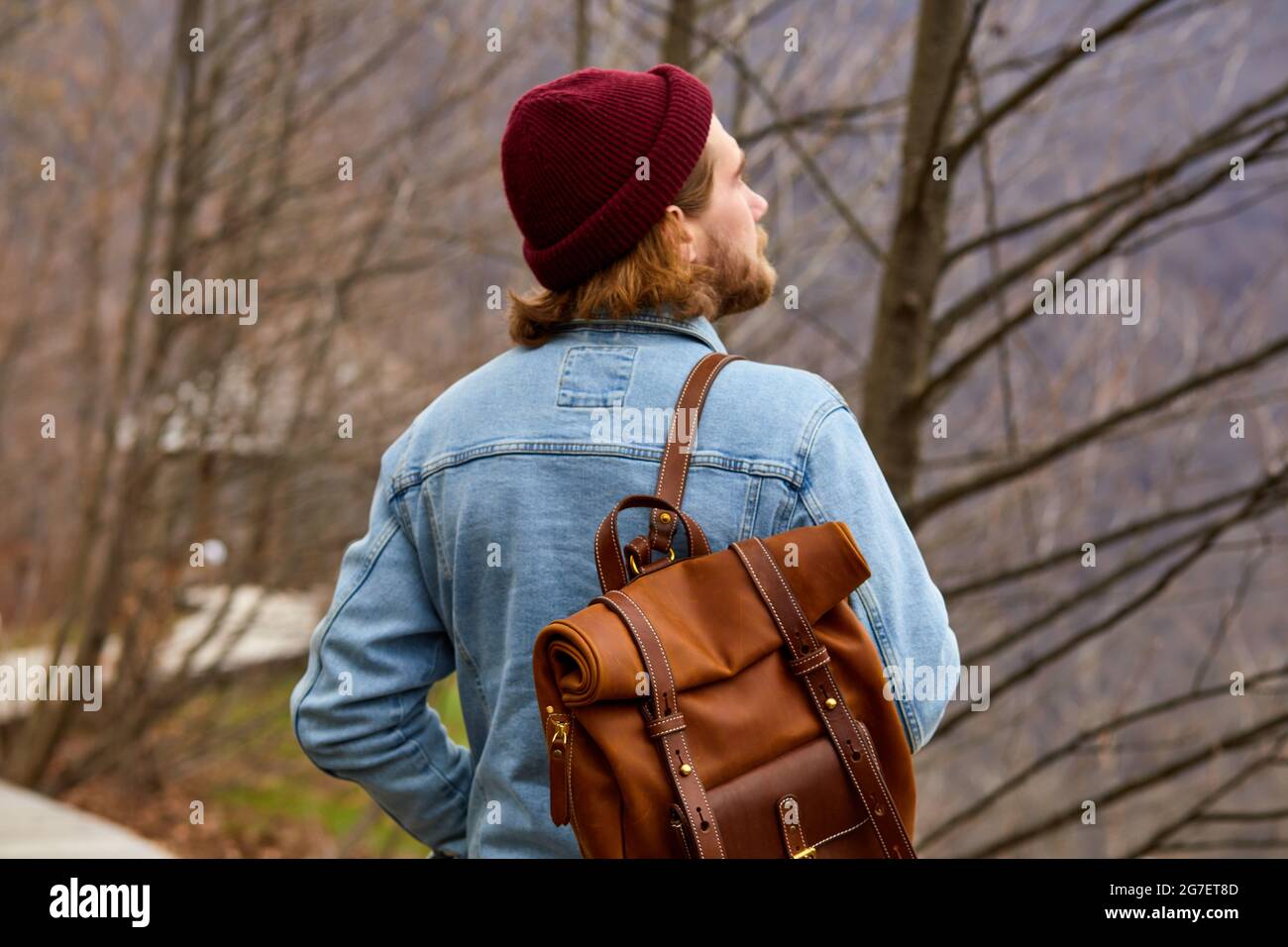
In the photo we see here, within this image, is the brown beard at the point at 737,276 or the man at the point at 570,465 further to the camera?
the brown beard at the point at 737,276

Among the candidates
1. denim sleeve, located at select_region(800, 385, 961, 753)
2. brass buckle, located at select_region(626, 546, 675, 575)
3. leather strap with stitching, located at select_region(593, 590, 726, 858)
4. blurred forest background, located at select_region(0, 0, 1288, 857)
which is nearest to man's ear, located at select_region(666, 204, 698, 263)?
denim sleeve, located at select_region(800, 385, 961, 753)

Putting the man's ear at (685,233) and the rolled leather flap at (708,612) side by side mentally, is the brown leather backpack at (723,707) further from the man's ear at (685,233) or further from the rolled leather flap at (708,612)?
the man's ear at (685,233)

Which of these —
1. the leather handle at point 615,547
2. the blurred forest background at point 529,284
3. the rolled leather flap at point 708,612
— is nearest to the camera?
the rolled leather flap at point 708,612

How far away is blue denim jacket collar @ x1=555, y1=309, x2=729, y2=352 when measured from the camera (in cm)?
174

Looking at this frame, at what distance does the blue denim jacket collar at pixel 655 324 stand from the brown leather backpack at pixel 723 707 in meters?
0.28

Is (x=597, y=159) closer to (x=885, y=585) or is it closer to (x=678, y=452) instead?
(x=678, y=452)

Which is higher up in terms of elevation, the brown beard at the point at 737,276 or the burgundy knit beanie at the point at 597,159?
the burgundy knit beanie at the point at 597,159

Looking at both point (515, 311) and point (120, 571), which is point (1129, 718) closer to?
point (515, 311)

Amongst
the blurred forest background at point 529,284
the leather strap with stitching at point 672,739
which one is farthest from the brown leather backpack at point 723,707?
the blurred forest background at point 529,284

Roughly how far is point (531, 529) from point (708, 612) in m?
0.27

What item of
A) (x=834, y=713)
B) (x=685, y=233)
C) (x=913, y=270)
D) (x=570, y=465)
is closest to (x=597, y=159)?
(x=685, y=233)

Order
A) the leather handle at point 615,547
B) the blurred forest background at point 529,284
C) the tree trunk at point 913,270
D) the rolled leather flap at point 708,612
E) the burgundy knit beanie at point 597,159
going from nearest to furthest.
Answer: the rolled leather flap at point 708,612
the leather handle at point 615,547
the burgundy knit beanie at point 597,159
the tree trunk at point 913,270
the blurred forest background at point 529,284

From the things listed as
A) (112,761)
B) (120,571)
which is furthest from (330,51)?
(112,761)

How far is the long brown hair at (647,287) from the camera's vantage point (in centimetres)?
171
